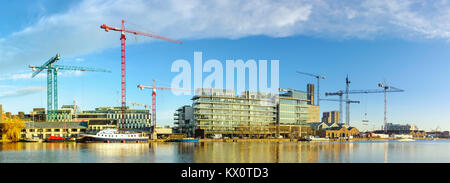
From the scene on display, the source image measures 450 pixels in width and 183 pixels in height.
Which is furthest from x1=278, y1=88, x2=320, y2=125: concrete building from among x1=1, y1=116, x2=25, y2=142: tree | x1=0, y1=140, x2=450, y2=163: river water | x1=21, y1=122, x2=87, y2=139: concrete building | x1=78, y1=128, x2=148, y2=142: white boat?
x1=1, y1=116, x2=25, y2=142: tree

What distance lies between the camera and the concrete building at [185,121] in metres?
159

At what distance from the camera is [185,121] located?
547 ft

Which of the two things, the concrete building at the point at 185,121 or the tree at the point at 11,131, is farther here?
the concrete building at the point at 185,121

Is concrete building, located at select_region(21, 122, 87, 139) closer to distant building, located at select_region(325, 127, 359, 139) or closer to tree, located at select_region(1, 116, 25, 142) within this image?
tree, located at select_region(1, 116, 25, 142)

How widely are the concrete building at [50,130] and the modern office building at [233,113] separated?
54377 mm

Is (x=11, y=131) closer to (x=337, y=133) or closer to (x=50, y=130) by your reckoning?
(x=50, y=130)

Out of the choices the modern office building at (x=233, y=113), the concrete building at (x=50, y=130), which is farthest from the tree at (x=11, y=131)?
the modern office building at (x=233, y=113)

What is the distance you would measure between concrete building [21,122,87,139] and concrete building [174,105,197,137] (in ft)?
139

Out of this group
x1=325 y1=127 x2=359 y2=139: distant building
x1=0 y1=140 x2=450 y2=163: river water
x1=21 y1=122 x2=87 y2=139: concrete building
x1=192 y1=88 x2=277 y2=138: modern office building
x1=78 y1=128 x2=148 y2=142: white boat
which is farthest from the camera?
x1=325 y1=127 x2=359 y2=139: distant building

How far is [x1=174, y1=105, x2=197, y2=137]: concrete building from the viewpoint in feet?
A: 520

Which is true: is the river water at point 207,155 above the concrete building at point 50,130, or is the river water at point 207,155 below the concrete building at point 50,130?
above

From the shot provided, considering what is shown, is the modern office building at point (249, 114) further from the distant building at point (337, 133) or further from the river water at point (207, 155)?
the river water at point (207, 155)

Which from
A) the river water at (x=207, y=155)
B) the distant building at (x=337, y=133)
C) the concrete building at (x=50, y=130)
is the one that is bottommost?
the distant building at (x=337, y=133)
